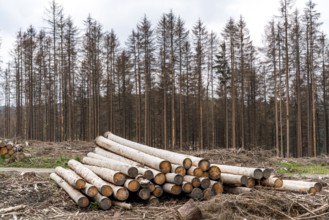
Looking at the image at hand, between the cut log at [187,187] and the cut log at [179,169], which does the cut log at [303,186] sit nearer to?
the cut log at [187,187]

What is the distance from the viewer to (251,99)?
4181 cm

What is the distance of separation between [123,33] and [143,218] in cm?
3203

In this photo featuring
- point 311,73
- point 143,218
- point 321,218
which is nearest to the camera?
point 321,218

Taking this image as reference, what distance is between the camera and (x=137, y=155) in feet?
31.0

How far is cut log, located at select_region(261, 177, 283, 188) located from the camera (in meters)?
8.37

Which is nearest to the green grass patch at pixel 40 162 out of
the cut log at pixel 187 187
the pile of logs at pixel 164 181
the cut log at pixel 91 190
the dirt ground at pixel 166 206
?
the dirt ground at pixel 166 206

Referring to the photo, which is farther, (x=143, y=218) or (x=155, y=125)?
(x=155, y=125)

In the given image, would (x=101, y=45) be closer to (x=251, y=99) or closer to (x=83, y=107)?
(x=83, y=107)

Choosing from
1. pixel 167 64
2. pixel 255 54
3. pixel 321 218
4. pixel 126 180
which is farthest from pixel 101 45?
pixel 321 218

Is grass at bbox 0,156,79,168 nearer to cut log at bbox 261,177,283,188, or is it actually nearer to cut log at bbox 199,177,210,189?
cut log at bbox 199,177,210,189

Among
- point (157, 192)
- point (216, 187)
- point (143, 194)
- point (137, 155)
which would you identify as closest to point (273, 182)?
point (216, 187)

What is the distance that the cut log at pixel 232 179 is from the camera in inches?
323

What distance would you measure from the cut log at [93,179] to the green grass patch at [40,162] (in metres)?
6.15

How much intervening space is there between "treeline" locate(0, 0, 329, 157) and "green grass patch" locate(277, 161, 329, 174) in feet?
29.2
